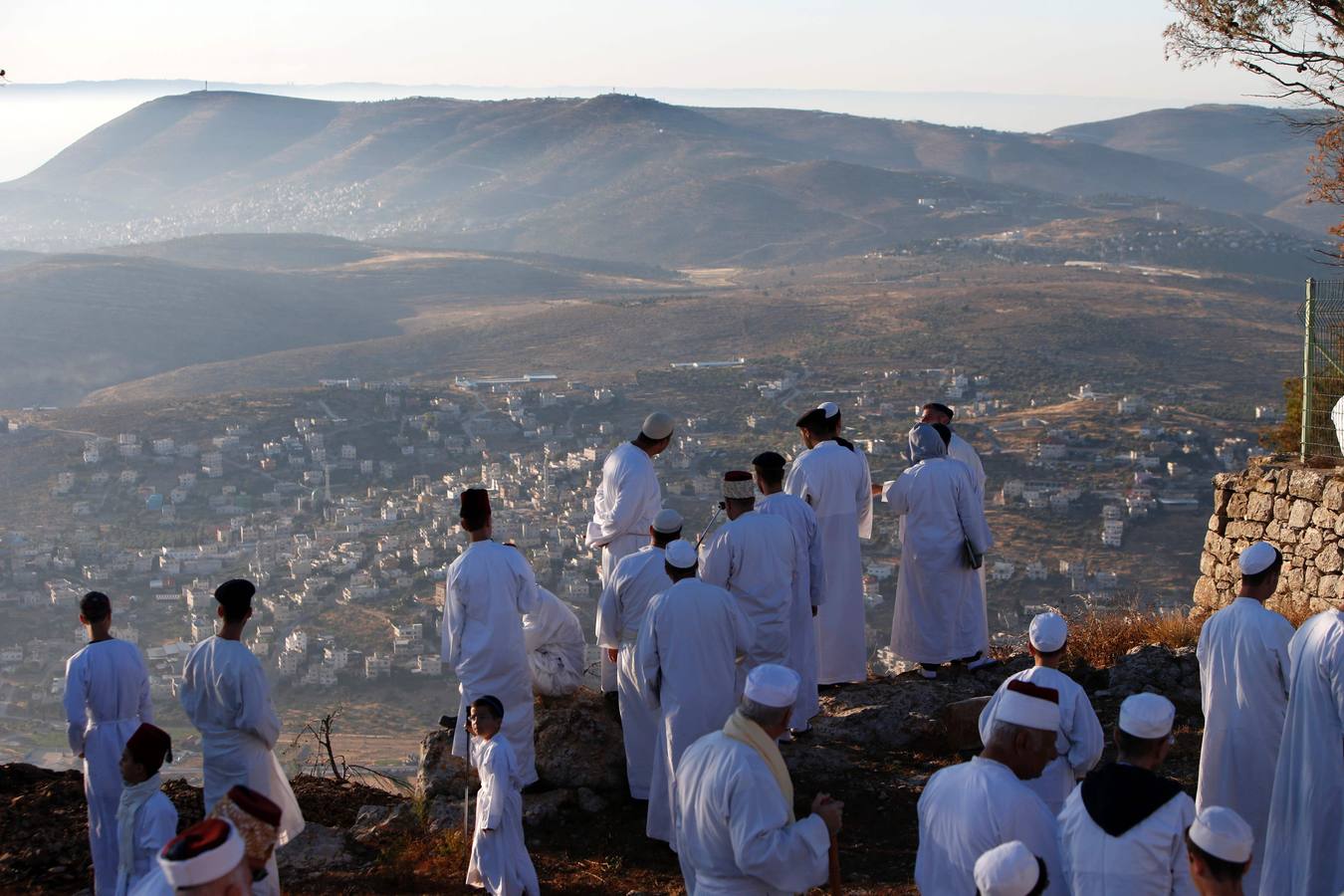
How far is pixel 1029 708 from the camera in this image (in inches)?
168

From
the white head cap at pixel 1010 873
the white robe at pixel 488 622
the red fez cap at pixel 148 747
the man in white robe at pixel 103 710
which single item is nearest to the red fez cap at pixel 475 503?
the white robe at pixel 488 622

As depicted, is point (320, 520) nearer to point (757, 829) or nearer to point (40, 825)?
point (40, 825)

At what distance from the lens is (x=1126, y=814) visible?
4.02 metres

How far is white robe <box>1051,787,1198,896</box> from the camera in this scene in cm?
400

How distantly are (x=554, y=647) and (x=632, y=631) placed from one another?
0.86 meters

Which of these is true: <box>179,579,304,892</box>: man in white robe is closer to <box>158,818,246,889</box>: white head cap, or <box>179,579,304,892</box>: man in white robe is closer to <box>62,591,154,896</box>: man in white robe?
<box>62,591,154,896</box>: man in white robe

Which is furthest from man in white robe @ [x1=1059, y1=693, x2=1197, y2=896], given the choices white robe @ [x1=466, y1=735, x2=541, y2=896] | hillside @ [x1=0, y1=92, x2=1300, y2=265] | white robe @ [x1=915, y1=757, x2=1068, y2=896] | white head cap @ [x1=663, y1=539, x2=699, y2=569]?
hillside @ [x1=0, y1=92, x2=1300, y2=265]

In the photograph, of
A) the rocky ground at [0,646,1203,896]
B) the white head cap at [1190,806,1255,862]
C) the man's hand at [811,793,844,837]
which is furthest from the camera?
the rocky ground at [0,646,1203,896]

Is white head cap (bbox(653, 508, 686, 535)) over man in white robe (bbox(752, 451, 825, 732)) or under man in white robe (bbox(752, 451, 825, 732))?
over

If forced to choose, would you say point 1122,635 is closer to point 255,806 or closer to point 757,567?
point 757,567

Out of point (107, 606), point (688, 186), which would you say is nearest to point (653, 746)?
point (107, 606)

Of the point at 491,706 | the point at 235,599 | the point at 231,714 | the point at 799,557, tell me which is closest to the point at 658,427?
the point at 799,557

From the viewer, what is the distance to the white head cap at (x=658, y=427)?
792 cm

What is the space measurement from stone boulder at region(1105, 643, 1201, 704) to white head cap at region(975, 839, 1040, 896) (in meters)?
5.36
